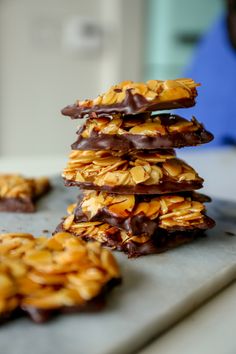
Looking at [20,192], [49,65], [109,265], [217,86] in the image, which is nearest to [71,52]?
[49,65]

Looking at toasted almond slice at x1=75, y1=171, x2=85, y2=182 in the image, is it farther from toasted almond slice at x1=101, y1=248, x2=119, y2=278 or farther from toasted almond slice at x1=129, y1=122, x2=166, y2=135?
toasted almond slice at x1=101, y1=248, x2=119, y2=278

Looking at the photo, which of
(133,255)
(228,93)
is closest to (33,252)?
(133,255)

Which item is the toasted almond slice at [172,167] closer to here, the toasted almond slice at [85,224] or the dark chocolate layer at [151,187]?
the dark chocolate layer at [151,187]

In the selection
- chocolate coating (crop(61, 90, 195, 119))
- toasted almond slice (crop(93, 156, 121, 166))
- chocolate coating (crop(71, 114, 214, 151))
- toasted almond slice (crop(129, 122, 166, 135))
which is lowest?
toasted almond slice (crop(93, 156, 121, 166))

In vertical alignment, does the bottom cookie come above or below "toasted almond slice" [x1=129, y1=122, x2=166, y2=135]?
below

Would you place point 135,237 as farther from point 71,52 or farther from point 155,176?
point 71,52

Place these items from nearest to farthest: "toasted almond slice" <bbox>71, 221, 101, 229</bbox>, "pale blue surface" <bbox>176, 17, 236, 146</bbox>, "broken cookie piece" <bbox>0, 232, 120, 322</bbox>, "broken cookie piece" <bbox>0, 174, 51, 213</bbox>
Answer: "broken cookie piece" <bbox>0, 232, 120, 322</bbox> < "toasted almond slice" <bbox>71, 221, 101, 229</bbox> < "broken cookie piece" <bbox>0, 174, 51, 213</bbox> < "pale blue surface" <bbox>176, 17, 236, 146</bbox>

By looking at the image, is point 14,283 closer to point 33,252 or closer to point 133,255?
point 33,252

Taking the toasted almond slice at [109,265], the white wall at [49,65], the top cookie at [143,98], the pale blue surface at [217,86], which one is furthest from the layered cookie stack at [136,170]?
the white wall at [49,65]

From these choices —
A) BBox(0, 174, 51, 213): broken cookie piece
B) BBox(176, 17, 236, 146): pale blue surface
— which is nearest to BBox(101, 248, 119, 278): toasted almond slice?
BBox(0, 174, 51, 213): broken cookie piece
